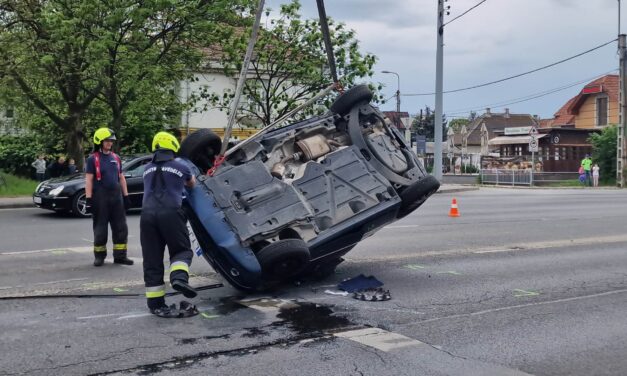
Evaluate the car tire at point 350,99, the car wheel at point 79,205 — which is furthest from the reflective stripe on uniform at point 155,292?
the car wheel at point 79,205

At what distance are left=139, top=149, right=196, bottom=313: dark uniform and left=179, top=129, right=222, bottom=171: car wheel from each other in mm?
967

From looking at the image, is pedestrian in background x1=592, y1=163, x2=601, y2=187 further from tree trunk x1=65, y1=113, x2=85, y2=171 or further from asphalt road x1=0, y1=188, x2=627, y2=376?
asphalt road x1=0, y1=188, x2=627, y2=376

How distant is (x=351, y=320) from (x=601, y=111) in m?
50.7

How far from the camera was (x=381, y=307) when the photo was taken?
20.8 feet

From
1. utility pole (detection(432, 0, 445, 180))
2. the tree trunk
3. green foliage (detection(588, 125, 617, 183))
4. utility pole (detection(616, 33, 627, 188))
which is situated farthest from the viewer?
green foliage (detection(588, 125, 617, 183))

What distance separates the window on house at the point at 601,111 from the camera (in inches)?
1988

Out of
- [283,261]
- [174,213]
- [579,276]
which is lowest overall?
[579,276]

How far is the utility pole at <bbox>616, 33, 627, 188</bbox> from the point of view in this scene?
Answer: 32.1 m

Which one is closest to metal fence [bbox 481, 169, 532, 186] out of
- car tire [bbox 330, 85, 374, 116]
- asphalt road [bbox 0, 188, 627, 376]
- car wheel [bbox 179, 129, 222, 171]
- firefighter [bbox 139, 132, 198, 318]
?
asphalt road [bbox 0, 188, 627, 376]

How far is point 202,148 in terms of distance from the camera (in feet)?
23.0

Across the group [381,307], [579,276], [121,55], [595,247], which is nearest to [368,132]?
[381,307]

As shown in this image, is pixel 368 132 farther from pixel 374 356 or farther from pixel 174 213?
pixel 374 356

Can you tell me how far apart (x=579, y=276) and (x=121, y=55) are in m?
14.6

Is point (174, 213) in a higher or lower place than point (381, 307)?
higher
